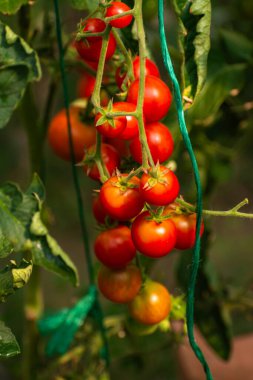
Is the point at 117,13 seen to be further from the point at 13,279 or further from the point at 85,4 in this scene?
the point at 13,279

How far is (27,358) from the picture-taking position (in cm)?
104

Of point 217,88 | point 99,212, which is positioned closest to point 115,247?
point 99,212

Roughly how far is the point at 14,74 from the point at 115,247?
230 millimetres

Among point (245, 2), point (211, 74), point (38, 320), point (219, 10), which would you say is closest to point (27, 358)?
point (38, 320)

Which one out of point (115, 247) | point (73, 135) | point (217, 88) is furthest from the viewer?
point (217, 88)

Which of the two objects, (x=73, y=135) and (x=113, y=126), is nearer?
(x=113, y=126)

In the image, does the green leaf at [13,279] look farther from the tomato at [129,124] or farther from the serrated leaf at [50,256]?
the tomato at [129,124]

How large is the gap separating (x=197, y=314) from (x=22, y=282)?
60cm

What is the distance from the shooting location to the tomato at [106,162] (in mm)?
684

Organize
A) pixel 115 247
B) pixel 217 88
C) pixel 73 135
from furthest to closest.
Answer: pixel 217 88
pixel 73 135
pixel 115 247

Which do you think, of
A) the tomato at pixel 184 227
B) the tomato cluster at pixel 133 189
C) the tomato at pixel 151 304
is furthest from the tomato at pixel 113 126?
the tomato at pixel 151 304

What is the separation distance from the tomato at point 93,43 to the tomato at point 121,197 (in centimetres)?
14

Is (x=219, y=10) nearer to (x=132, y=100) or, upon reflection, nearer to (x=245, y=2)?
(x=245, y=2)

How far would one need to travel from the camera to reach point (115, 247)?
0.69 meters
